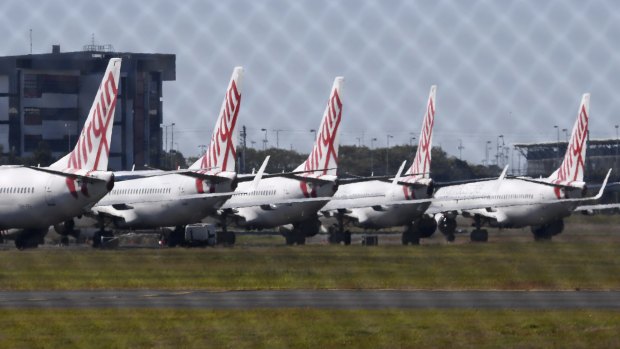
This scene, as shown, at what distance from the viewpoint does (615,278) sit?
129 feet

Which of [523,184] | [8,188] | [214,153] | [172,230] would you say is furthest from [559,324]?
[523,184]

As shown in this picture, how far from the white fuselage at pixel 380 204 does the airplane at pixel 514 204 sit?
5.45ft

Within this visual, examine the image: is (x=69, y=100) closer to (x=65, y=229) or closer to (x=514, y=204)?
(x=65, y=229)

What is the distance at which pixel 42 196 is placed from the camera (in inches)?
2045

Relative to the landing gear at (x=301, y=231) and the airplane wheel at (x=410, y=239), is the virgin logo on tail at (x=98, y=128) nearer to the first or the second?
the landing gear at (x=301, y=231)

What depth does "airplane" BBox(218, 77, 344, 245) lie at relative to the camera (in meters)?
65.4

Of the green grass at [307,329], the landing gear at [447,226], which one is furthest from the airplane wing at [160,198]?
the green grass at [307,329]

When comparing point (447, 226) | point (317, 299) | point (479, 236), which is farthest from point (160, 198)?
point (317, 299)

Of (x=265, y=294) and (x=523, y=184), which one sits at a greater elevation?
(x=523, y=184)

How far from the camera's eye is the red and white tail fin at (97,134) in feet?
162

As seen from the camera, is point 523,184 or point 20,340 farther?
point 523,184

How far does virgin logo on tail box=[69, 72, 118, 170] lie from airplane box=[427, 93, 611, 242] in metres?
25.5

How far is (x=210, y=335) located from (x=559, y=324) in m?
6.36

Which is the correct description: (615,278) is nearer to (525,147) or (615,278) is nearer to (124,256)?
(124,256)
